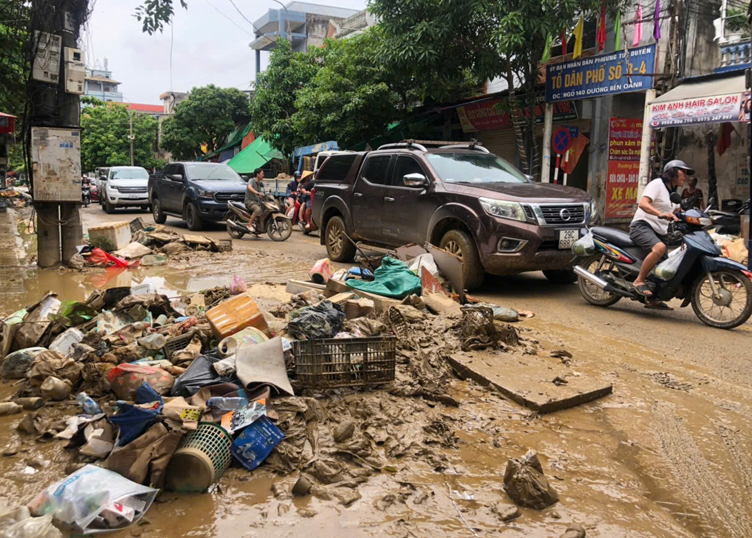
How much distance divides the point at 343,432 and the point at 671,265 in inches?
172

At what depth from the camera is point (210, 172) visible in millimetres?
17125

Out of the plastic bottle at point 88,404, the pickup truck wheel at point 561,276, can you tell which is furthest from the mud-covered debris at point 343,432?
the pickup truck wheel at point 561,276

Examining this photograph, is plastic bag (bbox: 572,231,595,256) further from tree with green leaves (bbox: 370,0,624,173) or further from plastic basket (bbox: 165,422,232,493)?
tree with green leaves (bbox: 370,0,624,173)

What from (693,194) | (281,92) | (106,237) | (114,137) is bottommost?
(106,237)

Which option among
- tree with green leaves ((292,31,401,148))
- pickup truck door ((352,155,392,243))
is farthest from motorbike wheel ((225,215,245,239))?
tree with green leaves ((292,31,401,148))

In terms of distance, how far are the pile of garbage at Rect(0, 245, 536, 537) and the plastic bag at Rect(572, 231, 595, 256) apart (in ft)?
6.56

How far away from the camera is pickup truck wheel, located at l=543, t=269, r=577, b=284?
27.8 ft

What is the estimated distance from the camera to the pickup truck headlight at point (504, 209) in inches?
293

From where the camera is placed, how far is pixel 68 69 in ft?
30.2

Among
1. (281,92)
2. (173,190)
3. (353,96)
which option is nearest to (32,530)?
(173,190)

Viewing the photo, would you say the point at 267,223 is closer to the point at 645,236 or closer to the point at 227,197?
the point at 227,197

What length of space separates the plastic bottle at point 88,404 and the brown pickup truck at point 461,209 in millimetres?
4893

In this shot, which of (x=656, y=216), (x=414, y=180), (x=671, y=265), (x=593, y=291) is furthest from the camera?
(x=414, y=180)

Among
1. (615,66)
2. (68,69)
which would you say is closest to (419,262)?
(68,69)
